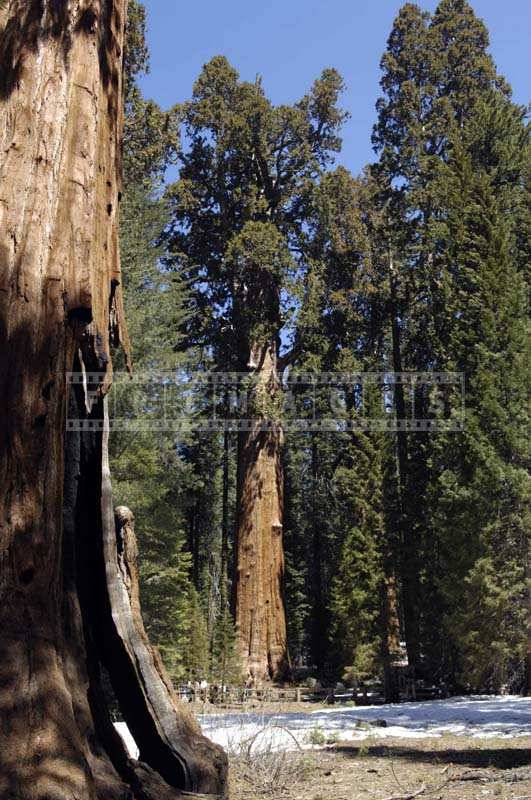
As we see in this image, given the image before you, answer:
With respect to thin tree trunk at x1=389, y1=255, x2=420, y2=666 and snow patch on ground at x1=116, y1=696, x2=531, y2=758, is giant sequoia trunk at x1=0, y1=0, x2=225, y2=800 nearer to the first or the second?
snow patch on ground at x1=116, y1=696, x2=531, y2=758

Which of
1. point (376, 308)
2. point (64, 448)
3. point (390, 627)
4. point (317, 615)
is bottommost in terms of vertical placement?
point (317, 615)

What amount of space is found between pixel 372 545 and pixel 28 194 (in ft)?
59.9

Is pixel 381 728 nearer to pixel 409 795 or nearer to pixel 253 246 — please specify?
pixel 409 795

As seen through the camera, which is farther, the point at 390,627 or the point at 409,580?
the point at 409,580

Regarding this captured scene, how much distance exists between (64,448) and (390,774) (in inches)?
185

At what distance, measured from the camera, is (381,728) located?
11.1 metres

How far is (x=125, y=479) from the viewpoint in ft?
52.9

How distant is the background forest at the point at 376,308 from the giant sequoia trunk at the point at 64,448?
1094 cm

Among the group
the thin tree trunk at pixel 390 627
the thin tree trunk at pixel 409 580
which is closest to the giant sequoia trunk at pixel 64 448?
the thin tree trunk at pixel 390 627

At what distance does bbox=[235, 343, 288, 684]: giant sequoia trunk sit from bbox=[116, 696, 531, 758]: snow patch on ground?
641 centimetres

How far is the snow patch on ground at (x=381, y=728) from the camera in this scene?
26.5 ft

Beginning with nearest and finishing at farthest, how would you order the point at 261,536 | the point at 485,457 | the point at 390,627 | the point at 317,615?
the point at 485,457
the point at 390,627
the point at 261,536
the point at 317,615

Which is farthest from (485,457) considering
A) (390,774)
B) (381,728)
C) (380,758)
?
(390,774)

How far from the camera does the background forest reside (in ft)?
56.3
